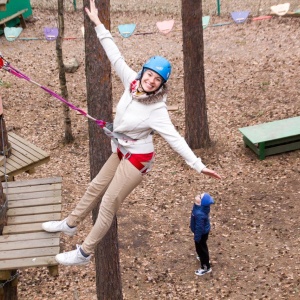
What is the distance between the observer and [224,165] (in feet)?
35.1

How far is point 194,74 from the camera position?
10594mm

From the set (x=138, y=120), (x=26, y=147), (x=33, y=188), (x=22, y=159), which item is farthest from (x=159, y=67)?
(x=26, y=147)

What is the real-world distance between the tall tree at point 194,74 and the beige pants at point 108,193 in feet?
18.8

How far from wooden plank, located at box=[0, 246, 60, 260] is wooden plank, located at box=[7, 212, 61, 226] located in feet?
1.33

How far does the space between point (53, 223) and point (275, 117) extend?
7.84m

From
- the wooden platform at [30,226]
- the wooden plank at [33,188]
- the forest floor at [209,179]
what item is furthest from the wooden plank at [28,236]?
the forest floor at [209,179]

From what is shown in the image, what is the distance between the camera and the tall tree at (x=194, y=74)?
10375 millimetres

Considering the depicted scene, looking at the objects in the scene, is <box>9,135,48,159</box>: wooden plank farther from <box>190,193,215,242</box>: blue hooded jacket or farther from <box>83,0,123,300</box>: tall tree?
<box>190,193,215,242</box>: blue hooded jacket

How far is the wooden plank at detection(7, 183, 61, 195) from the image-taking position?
18.8 ft

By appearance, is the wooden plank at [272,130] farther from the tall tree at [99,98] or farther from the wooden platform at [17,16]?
the wooden platform at [17,16]

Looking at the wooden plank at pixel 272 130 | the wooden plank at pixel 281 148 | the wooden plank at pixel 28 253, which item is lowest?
the wooden plank at pixel 28 253

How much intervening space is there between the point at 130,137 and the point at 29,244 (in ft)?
4.07

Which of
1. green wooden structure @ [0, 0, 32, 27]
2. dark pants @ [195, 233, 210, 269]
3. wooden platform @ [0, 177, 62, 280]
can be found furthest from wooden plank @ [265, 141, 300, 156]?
green wooden structure @ [0, 0, 32, 27]

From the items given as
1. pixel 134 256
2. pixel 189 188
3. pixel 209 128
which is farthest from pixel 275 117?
pixel 134 256
